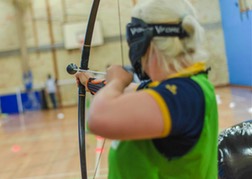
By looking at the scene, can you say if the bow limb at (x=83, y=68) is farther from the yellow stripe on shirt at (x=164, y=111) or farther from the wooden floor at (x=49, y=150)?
the wooden floor at (x=49, y=150)

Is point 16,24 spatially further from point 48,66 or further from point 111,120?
point 111,120

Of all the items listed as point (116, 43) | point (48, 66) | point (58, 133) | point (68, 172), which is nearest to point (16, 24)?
point (48, 66)

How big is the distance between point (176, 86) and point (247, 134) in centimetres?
74

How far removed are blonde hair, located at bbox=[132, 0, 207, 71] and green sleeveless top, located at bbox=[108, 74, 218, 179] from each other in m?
0.04

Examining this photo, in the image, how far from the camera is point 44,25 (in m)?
9.03

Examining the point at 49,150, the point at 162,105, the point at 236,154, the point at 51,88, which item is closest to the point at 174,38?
the point at 162,105

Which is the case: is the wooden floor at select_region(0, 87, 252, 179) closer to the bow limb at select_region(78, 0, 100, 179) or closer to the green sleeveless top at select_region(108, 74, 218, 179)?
the bow limb at select_region(78, 0, 100, 179)

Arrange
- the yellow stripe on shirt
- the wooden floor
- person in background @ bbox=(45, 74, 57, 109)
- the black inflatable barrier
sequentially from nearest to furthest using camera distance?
1. the yellow stripe on shirt
2. the black inflatable barrier
3. the wooden floor
4. person in background @ bbox=(45, 74, 57, 109)

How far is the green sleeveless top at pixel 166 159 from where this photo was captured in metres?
0.60

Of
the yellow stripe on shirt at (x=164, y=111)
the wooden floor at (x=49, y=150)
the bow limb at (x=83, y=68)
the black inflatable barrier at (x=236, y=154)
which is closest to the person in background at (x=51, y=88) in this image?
the wooden floor at (x=49, y=150)

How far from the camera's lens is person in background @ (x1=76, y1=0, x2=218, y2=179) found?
523 mm

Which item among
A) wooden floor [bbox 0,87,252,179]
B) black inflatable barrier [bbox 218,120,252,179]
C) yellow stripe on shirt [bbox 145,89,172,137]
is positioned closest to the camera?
yellow stripe on shirt [bbox 145,89,172,137]

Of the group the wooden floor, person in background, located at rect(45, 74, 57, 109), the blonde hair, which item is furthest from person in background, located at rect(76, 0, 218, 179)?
person in background, located at rect(45, 74, 57, 109)

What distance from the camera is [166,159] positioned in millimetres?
614
